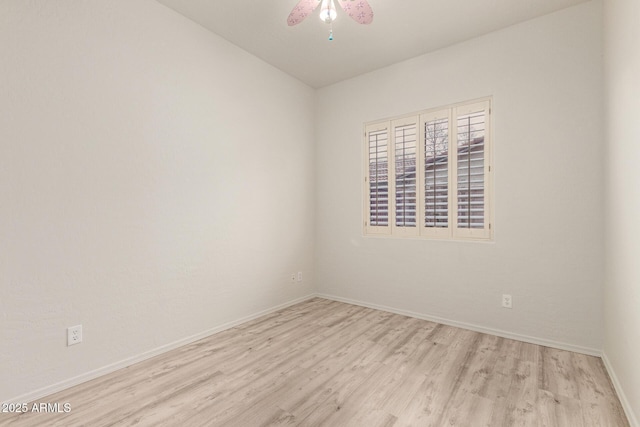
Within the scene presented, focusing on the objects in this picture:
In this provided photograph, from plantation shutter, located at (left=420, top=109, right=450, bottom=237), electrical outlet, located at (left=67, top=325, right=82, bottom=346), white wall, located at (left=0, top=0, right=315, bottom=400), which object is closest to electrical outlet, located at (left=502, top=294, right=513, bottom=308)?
plantation shutter, located at (left=420, top=109, right=450, bottom=237)

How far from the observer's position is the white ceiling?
2654 millimetres

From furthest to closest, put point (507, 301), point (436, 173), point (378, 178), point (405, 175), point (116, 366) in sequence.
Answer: point (378, 178) < point (405, 175) < point (436, 173) < point (507, 301) < point (116, 366)

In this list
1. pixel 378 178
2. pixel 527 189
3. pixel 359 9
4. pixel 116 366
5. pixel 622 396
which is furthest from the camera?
pixel 378 178

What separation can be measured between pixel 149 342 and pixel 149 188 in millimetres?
1271

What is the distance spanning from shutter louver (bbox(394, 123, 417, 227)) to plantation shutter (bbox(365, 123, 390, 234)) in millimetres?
130

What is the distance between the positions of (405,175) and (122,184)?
2.84 metres

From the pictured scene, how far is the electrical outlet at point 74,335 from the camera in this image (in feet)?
6.91

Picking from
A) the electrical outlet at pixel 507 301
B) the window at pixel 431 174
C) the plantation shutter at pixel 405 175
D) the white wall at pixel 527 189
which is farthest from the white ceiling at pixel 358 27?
the electrical outlet at pixel 507 301

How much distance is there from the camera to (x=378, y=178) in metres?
3.88

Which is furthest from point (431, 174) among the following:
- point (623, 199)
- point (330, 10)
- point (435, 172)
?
point (330, 10)

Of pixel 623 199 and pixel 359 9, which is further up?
pixel 359 9

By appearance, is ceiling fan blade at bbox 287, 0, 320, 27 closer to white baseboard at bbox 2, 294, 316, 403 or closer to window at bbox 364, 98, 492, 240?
window at bbox 364, 98, 492, 240

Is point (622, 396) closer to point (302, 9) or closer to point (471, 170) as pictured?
point (471, 170)

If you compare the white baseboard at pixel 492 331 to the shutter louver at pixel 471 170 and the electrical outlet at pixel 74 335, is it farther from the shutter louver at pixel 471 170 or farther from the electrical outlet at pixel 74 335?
the electrical outlet at pixel 74 335
